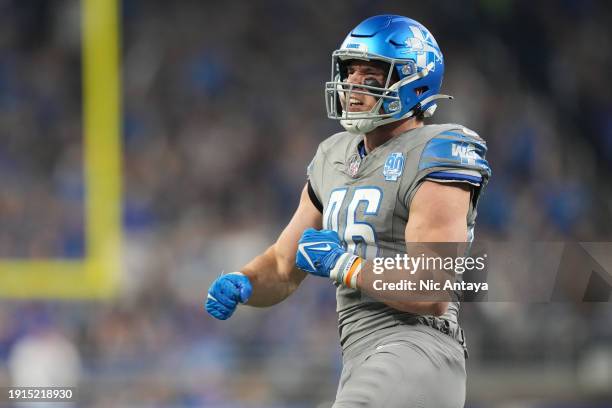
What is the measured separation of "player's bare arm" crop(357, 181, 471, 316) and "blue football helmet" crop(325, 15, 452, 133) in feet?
1.02

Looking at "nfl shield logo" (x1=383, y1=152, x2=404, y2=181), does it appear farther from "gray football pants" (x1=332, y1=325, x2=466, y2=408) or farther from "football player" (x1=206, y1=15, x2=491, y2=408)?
"gray football pants" (x1=332, y1=325, x2=466, y2=408)

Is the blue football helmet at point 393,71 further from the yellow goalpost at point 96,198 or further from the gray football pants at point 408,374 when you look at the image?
the yellow goalpost at point 96,198

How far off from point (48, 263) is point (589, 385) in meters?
4.19

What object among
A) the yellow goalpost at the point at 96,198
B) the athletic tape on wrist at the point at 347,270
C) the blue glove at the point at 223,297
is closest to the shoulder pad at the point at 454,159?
the athletic tape on wrist at the point at 347,270

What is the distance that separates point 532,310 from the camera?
22.8 ft

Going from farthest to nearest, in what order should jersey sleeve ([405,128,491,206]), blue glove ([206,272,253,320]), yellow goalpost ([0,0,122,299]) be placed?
yellow goalpost ([0,0,122,299])
blue glove ([206,272,253,320])
jersey sleeve ([405,128,491,206])

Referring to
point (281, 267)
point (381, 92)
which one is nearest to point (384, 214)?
point (381, 92)

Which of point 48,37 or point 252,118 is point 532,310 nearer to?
point 252,118

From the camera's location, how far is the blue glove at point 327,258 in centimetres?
262

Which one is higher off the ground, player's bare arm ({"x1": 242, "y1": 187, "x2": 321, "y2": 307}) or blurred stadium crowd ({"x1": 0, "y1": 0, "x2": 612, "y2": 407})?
player's bare arm ({"x1": 242, "y1": 187, "x2": 321, "y2": 307})

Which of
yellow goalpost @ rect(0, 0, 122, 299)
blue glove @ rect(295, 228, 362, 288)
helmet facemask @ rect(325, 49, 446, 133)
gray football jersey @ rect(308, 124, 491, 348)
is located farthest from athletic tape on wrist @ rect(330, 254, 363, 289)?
yellow goalpost @ rect(0, 0, 122, 299)

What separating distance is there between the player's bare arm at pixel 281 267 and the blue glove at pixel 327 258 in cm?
38

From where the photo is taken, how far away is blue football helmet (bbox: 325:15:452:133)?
9.33 feet

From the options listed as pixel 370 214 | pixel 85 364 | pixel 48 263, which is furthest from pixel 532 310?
pixel 370 214
